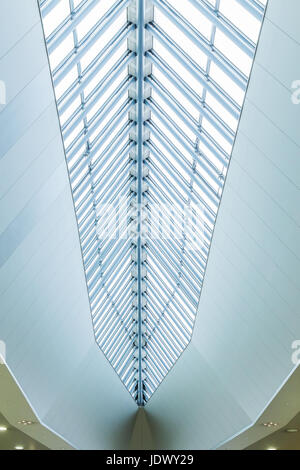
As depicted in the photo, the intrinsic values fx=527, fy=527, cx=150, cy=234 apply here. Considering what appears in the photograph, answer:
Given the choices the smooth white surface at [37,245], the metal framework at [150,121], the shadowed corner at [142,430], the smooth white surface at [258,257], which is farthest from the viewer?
the shadowed corner at [142,430]

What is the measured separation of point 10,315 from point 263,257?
259 inches

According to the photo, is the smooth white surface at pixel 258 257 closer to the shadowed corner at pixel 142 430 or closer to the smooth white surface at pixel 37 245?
A: the smooth white surface at pixel 37 245

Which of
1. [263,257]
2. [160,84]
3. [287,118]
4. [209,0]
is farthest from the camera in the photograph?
[160,84]

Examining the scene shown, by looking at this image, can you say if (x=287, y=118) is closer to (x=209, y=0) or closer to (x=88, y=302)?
(x=209, y=0)

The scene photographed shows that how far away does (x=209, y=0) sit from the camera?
35.5ft

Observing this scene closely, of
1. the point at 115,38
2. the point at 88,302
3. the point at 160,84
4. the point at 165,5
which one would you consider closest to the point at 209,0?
the point at 165,5

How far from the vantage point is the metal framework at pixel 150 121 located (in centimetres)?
1133

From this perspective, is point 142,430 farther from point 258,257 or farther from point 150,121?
point 258,257

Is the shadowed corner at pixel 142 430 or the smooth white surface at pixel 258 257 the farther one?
the shadowed corner at pixel 142 430

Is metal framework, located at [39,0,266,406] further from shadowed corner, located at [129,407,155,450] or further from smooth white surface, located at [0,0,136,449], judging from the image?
shadowed corner, located at [129,407,155,450]

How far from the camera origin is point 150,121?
56.0ft

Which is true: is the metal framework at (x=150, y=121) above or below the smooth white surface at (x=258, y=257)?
above

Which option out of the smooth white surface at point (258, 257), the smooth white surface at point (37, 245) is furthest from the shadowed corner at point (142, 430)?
the smooth white surface at point (258, 257)

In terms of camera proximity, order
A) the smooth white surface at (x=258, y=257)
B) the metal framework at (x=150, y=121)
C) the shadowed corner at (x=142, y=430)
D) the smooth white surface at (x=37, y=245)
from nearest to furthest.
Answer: the smooth white surface at (x=258, y=257)
the smooth white surface at (x=37, y=245)
the metal framework at (x=150, y=121)
the shadowed corner at (x=142, y=430)
